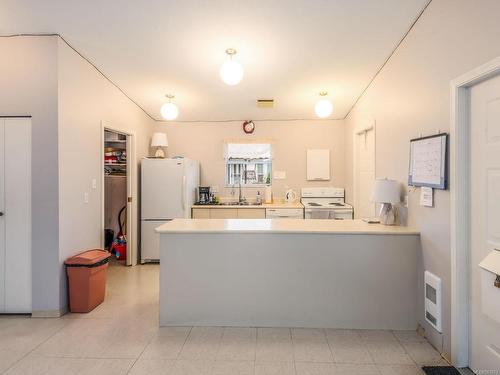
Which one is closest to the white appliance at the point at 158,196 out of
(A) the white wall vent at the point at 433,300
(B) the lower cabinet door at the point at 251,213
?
(B) the lower cabinet door at the point at 251,213

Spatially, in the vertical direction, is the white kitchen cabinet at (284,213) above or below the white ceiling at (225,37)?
below

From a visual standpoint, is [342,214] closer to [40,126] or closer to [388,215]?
[388,215]

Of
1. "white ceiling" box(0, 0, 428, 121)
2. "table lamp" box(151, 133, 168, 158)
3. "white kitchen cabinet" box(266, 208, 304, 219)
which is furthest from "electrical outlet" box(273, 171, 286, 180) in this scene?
"table lamp" box(151, 133, 168, 158)

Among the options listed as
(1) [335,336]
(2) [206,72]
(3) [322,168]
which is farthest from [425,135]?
(3) [322,168]

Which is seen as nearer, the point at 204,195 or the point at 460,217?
the point at 460,217

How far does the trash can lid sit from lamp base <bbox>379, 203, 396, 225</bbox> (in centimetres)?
274

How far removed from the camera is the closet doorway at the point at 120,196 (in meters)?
4.25

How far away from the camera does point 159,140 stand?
16.2 ft

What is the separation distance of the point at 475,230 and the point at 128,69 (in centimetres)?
350

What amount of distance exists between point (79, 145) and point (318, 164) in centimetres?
368

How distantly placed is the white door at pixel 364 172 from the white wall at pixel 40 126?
133 inches

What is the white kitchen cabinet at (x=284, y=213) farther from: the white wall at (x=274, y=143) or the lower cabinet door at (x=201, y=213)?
the lower cabinet door at (x=201, y=213)

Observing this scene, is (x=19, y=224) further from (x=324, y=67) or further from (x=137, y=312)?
(x=324, y=67)

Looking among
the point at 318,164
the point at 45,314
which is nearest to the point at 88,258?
the point at 45,314
